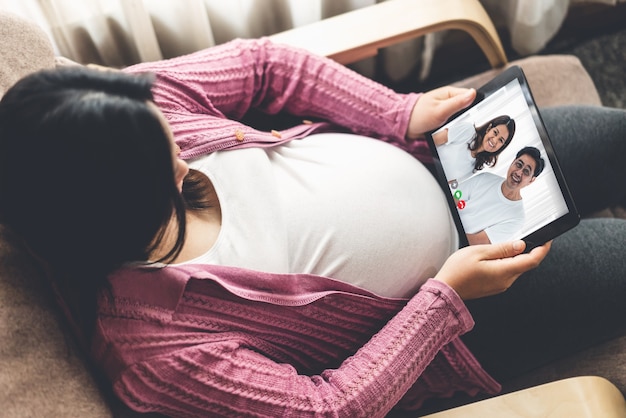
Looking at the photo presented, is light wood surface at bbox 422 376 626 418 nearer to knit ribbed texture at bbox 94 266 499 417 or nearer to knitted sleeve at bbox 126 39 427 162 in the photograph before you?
knit ribbed texture at bbox 94 266 499 417

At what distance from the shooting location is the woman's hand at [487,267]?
2.68ft

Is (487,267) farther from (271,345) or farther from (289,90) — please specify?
(289,90)

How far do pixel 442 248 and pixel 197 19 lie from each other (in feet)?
2.26

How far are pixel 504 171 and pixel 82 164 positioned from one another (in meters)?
0.58

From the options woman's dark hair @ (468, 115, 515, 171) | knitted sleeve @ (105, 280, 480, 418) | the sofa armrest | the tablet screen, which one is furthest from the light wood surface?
the sofa armrest

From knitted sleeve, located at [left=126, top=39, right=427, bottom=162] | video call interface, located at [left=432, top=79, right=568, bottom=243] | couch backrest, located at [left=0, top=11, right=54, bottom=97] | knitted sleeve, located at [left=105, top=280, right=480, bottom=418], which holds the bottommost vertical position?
knitted sleeve, located at [left=105, top=280, right=480, bottom=418]

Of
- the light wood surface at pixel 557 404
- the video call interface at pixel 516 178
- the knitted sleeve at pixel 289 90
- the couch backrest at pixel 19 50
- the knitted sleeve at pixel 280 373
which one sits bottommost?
the light wood surface at pixel 557 404

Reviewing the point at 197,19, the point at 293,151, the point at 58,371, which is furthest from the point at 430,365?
the point at 197,19

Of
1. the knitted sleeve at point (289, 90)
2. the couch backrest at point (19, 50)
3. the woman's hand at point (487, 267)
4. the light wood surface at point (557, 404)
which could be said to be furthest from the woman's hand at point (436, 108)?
the couch backrest at point (19, 50)

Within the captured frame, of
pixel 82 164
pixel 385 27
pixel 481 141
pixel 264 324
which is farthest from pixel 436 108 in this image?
pixel 82 164

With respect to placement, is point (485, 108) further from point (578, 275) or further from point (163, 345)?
point (163, 345)

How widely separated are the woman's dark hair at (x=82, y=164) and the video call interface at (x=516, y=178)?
48cm

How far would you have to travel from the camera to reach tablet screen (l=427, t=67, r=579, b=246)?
801 mm

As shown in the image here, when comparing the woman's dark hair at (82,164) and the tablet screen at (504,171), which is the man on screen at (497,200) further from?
the woman's dark hair at (82,164)
